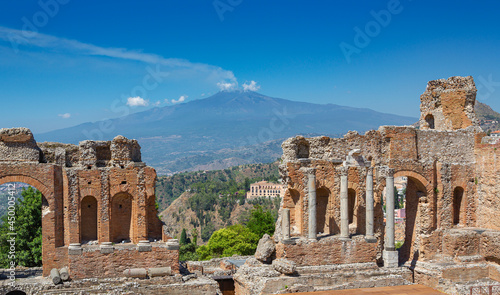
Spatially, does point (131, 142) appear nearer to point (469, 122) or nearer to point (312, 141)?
point (312, 141)

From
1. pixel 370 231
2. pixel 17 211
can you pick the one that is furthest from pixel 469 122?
pixel 17 211

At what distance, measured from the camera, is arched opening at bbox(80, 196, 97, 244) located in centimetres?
2219

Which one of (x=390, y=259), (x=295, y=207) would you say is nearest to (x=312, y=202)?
(x=295, y=207)

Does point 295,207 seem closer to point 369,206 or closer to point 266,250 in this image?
point 266,250

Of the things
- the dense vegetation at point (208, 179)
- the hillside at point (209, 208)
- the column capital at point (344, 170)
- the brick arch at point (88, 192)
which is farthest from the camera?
the dense vegetation at point (208, 179)

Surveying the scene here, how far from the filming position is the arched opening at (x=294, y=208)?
2348 centimetres

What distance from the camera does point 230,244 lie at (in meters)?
39.0

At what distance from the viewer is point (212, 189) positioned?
128m

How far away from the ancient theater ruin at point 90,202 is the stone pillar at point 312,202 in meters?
6.74

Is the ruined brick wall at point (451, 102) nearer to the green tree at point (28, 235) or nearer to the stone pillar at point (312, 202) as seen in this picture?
the stone pillar at point (312, 202)

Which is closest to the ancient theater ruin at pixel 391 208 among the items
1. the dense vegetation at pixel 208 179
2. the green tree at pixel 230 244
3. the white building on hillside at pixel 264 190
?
the green tree at pixel 230 244

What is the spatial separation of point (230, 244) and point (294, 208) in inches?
648

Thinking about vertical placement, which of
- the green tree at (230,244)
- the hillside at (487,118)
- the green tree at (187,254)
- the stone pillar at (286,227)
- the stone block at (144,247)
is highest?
the hillside at (487,118)

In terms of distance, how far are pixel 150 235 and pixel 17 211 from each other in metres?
13.3
